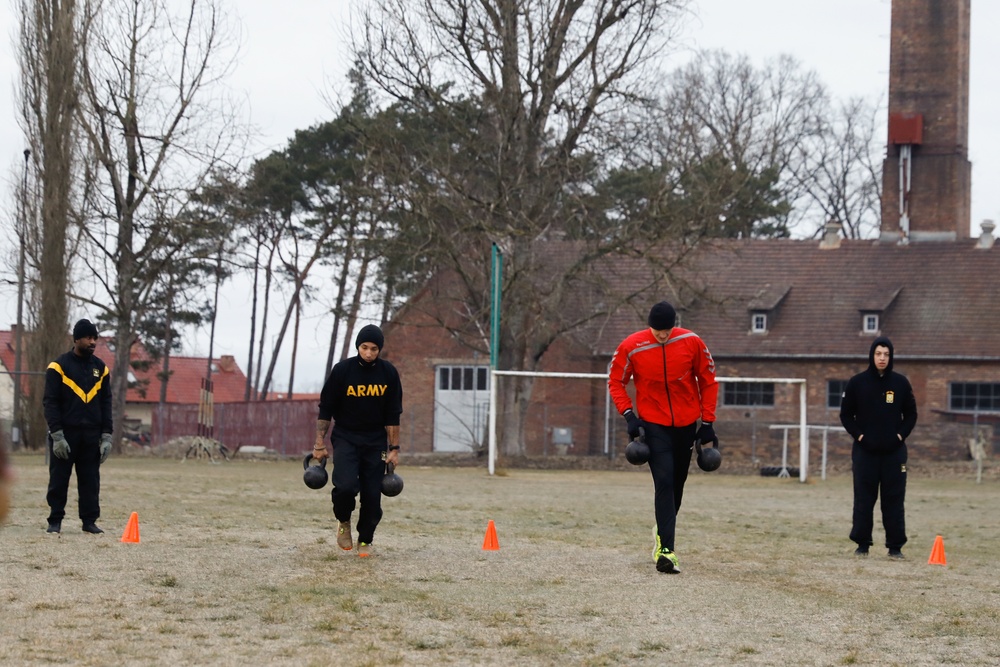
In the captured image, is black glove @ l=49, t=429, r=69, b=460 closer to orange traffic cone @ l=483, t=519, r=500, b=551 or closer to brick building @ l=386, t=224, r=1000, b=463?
orange traffic cone @ l=483, t=519, r=500, b=551

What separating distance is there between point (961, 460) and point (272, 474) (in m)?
19.9

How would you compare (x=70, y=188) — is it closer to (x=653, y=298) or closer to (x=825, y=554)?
(x=653, y=298)

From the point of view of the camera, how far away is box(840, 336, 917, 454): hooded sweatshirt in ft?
38.3

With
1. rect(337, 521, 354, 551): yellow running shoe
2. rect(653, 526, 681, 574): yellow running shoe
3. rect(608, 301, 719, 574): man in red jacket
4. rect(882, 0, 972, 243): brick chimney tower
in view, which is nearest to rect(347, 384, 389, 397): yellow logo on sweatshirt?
rect(337, 521, 354, 551): yellow running shoe

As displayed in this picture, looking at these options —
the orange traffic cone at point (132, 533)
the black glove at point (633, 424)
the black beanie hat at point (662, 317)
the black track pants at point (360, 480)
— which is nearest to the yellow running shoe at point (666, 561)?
the black glove at point (633, 424)

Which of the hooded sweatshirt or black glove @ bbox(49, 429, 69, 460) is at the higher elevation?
the hooded sweatshirt

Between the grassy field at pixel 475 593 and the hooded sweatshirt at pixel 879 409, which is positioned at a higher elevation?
the hooded sweatshirt at pixel 879 409

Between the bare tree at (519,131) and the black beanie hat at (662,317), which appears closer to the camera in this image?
the black beanie hat at (662,317)

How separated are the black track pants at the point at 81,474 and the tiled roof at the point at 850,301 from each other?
3222cm

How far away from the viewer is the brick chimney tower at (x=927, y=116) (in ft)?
153

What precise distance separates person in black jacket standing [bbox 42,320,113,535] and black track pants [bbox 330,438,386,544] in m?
2.60

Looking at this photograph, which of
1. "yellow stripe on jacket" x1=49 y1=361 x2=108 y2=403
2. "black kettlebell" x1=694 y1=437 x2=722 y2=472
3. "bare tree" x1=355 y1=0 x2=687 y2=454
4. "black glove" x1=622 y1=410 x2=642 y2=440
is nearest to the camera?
"black glove" x1=622 y1=410 x2=642 y2=440

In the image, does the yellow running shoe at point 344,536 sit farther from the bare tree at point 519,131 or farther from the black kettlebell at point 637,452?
the bare tree at point 519,131

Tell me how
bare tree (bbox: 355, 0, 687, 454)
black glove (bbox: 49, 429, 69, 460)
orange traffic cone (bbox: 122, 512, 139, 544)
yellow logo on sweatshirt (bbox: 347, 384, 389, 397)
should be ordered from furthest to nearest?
bare tree (bbox: 355, 0, 687, 454) < black glove (bbox: 49, 429, 69, 460) < orange traffic cone (bbox: 122, 512, 139, 544) < yellow logo on sweatshirt (bbox: 347, 384, 389, 397)
